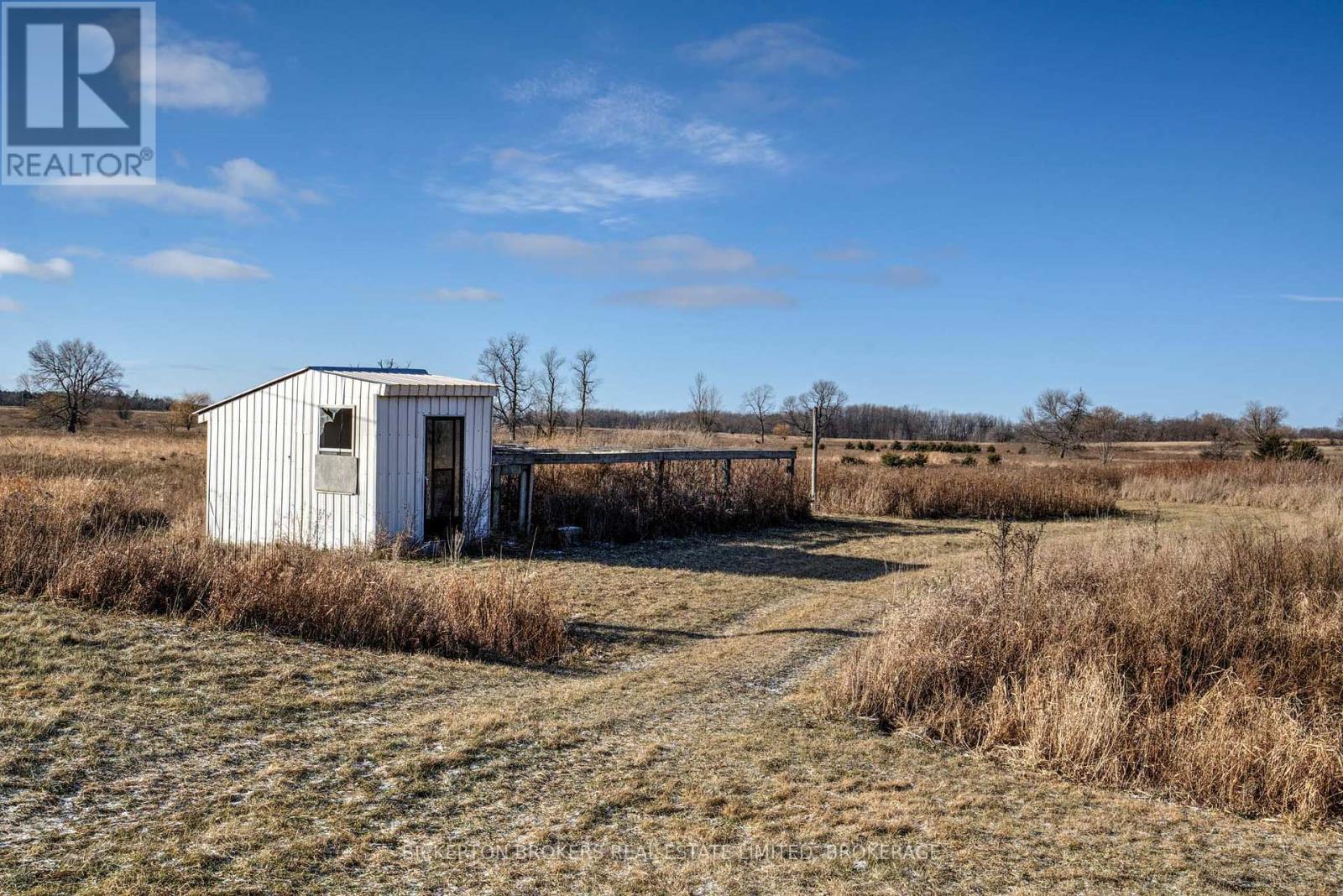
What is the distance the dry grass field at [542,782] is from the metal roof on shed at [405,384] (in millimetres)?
4419

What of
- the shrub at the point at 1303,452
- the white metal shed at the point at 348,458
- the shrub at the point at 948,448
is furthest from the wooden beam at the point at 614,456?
the shrub at the point at 948,448

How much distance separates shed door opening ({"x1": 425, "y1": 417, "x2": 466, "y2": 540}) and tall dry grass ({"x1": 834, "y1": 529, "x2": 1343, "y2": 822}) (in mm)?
7090

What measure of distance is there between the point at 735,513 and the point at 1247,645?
10.1m

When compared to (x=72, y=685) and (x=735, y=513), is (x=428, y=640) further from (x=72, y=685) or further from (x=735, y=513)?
(x=735, y=513)

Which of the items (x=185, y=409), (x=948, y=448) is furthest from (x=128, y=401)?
(x=948, y=448)

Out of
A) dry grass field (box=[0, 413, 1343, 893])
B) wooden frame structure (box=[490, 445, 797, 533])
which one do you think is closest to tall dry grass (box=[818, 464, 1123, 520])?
wooden frame structure (box=[490, 445, 797, 533])

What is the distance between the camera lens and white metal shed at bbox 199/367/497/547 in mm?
11883

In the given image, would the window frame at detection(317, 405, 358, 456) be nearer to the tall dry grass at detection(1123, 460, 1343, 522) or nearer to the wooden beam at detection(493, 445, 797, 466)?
the wooden beam at detection(493, 445, 797, 466)

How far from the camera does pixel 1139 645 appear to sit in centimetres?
712

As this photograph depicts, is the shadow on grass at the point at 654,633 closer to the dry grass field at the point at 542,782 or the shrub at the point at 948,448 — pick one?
the dry grass field at the point at 542,782

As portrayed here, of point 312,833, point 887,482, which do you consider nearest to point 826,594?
point 312,833

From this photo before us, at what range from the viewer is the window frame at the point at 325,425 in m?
11.9

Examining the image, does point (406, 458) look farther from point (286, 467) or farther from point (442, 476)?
point (286, 467)

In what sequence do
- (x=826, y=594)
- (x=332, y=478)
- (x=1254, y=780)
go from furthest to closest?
(x=332, y=478), (x=826, y=594), (x=1254, y=780)
